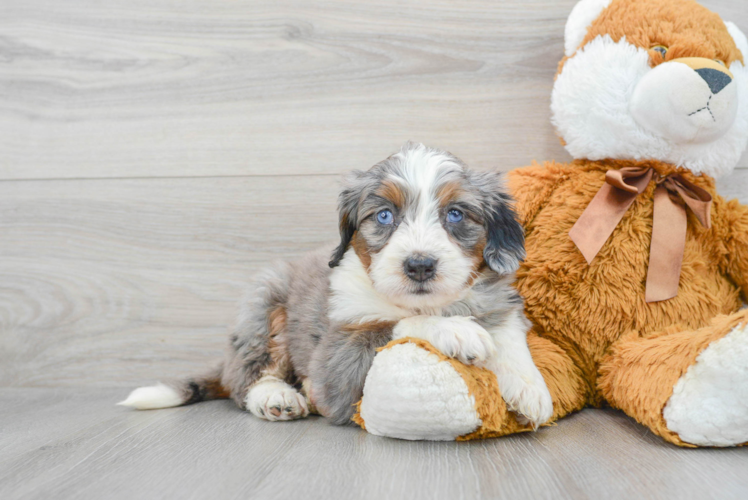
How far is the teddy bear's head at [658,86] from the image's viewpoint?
1.83m

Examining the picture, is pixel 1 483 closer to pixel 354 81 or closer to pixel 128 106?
pixel 128 106

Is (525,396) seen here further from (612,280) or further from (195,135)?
(195,135)

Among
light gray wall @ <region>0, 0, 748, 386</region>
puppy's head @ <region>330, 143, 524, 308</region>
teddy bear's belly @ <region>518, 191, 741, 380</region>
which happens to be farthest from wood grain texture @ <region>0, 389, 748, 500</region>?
light gray wall @ <region>0, 0, 748, 386</region>

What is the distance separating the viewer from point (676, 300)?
1.88 metres

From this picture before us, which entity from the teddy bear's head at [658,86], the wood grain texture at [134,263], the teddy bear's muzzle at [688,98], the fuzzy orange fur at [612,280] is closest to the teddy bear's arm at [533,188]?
the fuzzy orange fur at [612,280]

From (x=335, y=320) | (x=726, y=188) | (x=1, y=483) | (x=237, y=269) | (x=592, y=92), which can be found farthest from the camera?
(x=237, y=269)

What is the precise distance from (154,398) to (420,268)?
4.13 feet

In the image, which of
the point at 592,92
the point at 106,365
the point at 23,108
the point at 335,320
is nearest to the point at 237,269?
the point at 106,365

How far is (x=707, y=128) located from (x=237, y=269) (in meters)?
1.97

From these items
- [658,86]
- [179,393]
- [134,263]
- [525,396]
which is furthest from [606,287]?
[134,263]

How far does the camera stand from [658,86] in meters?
1.83

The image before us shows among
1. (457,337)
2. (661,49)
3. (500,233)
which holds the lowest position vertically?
(457,337)

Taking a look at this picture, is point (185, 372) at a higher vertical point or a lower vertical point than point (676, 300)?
lower

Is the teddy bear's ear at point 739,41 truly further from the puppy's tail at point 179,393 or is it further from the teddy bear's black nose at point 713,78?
the puppy's tail at point 179,393
